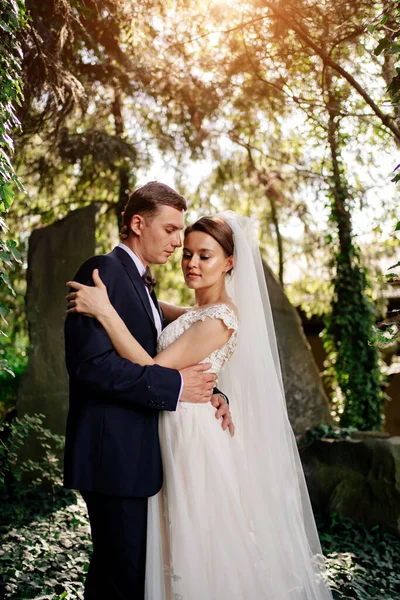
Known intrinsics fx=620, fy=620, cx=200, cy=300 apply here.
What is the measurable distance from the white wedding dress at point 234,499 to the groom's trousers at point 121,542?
0.20 ft

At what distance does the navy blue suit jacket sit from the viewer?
2.75 metres

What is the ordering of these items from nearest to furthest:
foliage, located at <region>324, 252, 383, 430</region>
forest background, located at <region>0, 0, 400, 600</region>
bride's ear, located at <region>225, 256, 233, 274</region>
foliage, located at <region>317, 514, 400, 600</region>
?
1. bride's ear, located at <region>225, 256, 233, 274</region>
2. foliage, located at <region>317, 514, 400, 600</region>
3. forest background, located at <region>0, 0, 400, 600</region>
4. foliage, located at <region>324, 252, 383, 430</region>

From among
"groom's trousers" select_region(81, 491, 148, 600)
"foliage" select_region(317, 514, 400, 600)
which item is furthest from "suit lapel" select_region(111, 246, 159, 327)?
"foliage" select_region(317, 514, 400, 600)

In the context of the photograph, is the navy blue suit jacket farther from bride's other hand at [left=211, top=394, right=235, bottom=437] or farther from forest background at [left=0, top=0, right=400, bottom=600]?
forest background at [left=0, top=0, right=400, bottom=600]

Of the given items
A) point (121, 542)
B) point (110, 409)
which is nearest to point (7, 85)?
point (110, 409)

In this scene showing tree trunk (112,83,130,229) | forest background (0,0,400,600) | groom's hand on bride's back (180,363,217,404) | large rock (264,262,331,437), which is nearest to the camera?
groom's hand on bride's back (180,363,217,404)

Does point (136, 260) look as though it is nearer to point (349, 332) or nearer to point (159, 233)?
point (159, 233)

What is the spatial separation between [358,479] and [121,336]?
13.1ft

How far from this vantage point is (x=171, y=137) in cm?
948

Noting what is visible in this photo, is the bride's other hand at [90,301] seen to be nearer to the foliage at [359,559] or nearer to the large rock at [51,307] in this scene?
the foliage at [359,559]

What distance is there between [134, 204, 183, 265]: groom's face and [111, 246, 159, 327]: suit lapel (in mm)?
127

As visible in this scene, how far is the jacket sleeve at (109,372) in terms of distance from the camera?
8.94 feet

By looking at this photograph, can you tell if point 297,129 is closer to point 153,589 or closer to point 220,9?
point 220,9

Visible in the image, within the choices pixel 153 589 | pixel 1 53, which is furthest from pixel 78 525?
pixel 1 53
